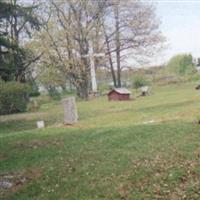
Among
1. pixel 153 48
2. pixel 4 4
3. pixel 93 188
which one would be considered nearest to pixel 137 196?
pixel 93 188

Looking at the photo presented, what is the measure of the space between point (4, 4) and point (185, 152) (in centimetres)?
1127

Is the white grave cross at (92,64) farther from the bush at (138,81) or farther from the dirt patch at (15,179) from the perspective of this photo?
the dirt patch at (15,179)

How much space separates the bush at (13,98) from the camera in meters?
28.0

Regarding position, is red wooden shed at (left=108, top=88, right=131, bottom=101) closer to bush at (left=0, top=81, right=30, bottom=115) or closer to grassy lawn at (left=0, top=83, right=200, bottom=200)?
bush at (left=0, top=81, right=30, bottom=115)

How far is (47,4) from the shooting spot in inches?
1575

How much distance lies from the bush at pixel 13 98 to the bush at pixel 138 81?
13765 mm

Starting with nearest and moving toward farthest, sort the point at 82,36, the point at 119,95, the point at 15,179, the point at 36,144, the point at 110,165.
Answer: the point at 110,165 < the point at 15,179 < the point at 36,144 < the point at 119,95 < the point at 82,36

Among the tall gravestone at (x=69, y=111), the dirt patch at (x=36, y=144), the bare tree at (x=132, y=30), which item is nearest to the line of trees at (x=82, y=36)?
the bare tree at (x=132, y=30)

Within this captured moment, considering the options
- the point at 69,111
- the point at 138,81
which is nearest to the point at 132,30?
the point at 138,81

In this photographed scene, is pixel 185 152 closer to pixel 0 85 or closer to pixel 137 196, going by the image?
pixel 137 196

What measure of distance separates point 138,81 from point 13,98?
15.1m

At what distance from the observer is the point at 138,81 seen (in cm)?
4172

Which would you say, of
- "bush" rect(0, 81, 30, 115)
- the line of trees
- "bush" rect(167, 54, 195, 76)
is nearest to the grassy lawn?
"bush" rect(0, 81, 30, 115)

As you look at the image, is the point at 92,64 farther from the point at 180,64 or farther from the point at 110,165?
the point at 110,165
